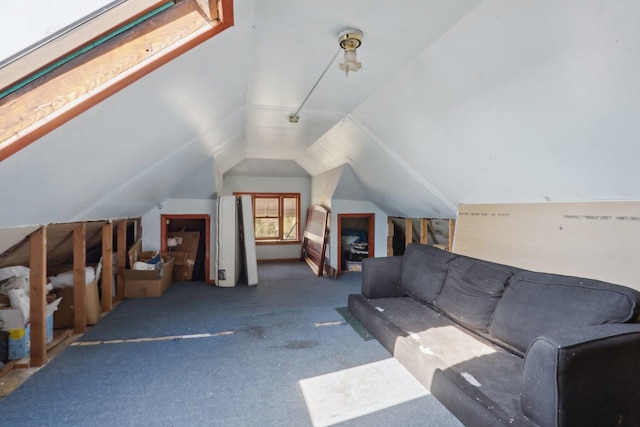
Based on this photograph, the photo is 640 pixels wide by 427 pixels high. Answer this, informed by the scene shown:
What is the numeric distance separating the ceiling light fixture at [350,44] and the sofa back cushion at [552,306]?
1925 mm

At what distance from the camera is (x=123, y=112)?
5.95 ft

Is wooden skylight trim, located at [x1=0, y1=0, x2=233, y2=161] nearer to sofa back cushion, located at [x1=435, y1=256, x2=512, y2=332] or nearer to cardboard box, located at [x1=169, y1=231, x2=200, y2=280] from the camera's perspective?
sofa back cushion, located at [x1=435, y1=256, x2=512, y2=332]

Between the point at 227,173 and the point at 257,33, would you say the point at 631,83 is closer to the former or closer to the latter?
the point at 257,33

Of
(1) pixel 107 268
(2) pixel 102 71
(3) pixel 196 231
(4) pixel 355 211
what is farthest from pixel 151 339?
(4) pixel 355 211

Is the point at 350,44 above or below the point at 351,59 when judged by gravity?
above

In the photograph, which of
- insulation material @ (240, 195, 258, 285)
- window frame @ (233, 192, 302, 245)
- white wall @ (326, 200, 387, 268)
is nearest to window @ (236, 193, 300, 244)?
window frame @ (233, 192, 302, 245)

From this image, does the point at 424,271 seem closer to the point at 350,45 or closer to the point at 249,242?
the point at 350,45

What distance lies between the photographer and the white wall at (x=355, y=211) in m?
5.77

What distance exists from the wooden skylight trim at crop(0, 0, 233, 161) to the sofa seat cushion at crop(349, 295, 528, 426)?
238 cm

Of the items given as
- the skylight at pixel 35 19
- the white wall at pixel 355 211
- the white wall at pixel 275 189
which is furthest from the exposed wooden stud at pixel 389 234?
the skylight at pixel 35 19

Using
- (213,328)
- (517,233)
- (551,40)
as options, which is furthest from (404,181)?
(213,328)

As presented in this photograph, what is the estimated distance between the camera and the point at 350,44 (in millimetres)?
1979

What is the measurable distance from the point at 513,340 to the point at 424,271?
3.74 feet

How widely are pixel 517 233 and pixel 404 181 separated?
4.91ft
